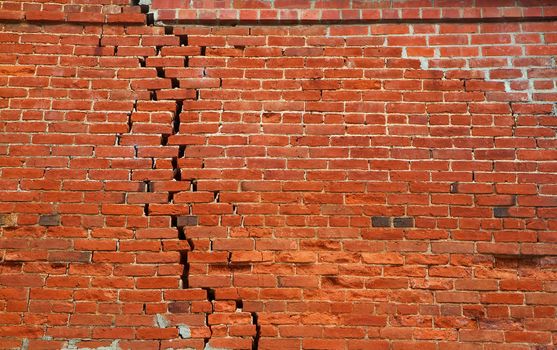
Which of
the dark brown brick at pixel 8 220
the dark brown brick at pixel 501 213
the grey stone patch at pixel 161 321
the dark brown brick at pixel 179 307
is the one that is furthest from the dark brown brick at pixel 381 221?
the dark brown brick at pixel 8 220

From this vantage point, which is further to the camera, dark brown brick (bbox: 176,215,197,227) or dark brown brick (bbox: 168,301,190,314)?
dark brown brick (bbox: 176,215,197,227)

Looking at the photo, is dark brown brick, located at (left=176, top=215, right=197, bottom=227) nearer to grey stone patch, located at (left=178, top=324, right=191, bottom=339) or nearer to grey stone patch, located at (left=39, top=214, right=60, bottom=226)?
grey stone patch, located at (left=178, top=324, right=191, bottom=339)

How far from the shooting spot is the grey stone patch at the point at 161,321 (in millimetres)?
2742

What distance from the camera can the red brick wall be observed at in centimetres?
275

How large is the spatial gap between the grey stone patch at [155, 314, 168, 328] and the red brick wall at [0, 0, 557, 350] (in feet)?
0.08

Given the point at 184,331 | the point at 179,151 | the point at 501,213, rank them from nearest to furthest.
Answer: the point at 184,331, the point at 501,213, the point at 179,151

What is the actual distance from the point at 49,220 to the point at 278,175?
1.45 metres

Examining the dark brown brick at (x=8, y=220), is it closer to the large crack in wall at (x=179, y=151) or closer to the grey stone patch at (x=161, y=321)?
the large crack in wall at (x=179, y=151)

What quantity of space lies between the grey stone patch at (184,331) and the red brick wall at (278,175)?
5 cm

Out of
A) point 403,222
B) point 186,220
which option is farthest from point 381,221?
point 186,220

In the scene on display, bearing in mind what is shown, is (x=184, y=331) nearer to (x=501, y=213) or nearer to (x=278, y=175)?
(x=278, y=175)

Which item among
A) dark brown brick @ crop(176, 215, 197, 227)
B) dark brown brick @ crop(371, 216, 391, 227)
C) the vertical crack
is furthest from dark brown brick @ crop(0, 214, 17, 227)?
dark brown brick @ crop(371, 216, 391, 227)

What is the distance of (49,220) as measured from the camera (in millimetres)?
2869

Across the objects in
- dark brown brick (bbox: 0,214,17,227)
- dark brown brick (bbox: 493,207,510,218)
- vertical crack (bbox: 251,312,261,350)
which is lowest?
vertical crack (bbox: 251,312,261,350)
